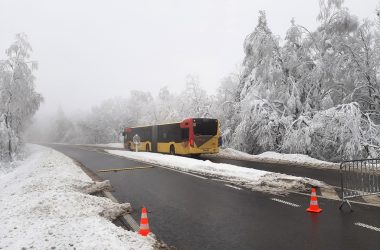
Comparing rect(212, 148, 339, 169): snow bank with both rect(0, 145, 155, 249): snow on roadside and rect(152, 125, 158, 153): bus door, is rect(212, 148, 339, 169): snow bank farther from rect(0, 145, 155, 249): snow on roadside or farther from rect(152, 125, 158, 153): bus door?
rect(0, 145, 155, 249): snow on roadside

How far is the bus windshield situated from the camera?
25.9 meters

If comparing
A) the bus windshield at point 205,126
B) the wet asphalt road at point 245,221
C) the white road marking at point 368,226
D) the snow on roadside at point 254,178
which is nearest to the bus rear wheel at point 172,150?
the bus windshield at point 205,126

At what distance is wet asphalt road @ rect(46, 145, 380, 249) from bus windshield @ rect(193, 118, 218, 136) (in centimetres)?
1432

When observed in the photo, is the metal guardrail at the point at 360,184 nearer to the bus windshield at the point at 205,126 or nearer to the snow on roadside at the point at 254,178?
the snow on roadside at the point at 254,178

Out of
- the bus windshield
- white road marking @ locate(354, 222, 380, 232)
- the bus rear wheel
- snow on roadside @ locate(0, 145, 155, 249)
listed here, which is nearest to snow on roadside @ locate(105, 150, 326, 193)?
white road marking @ locate(354, 222, 380, 232)

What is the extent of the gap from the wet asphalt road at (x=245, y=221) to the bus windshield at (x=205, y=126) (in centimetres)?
1432

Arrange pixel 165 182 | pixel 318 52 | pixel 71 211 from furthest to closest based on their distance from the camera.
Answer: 1. pixel 318 52
2. pixel 165 182
3. pixel 71 211

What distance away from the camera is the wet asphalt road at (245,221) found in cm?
606

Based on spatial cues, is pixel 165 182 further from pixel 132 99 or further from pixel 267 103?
pixel 132 99

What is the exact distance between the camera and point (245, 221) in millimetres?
7496

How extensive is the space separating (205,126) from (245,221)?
62.2 ft

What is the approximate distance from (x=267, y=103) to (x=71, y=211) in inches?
871

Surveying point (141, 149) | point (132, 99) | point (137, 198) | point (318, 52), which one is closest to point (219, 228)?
point (137, 198)

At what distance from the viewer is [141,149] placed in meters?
37.0
